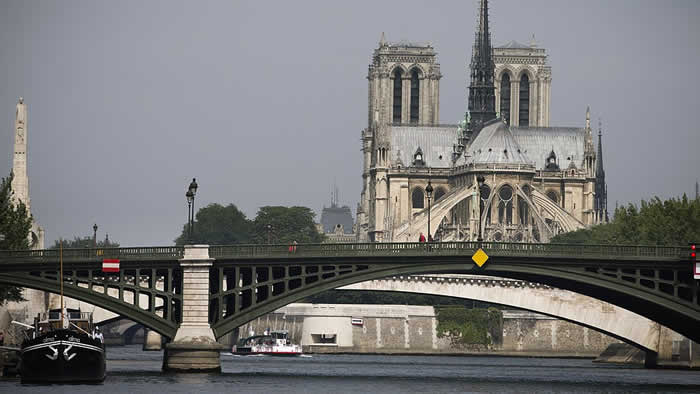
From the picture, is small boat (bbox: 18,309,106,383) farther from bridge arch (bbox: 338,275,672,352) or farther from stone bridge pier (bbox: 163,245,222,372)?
bridge arch (bbox: 338,275,672,352)

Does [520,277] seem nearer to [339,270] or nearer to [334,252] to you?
[339,270]

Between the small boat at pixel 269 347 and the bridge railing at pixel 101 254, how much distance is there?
4570 centimetres

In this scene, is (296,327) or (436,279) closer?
(436,279)

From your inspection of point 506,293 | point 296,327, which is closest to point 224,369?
point 506,293

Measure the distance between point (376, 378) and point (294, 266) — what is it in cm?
949

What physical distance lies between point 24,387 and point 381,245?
20672 mm

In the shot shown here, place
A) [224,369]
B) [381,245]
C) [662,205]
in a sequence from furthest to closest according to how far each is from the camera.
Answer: [662,205]
[224,369]
[381,245]

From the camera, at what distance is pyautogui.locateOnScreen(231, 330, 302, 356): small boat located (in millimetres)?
140875

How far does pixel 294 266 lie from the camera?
93.3 meters

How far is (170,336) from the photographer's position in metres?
93.1

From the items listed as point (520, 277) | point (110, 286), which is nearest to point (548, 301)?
point (520, 277)

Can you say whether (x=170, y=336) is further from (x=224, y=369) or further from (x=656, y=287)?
(x=656, y=287)

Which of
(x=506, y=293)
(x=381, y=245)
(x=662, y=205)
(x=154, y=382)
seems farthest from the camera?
(x=662, y=205)

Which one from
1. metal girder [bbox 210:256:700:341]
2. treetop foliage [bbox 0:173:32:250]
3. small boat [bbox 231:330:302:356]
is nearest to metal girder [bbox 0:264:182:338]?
metal girder [bbox 210:256:700:341]
